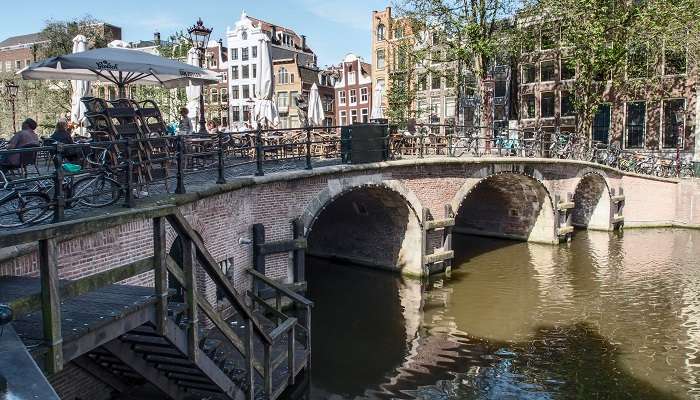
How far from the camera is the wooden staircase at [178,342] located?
157 inches

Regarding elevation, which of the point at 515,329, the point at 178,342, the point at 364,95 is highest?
the point at 364,95

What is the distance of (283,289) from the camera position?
31.2ft

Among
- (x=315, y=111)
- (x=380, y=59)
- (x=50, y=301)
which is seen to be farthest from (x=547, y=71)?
A: (x=50, y=301)

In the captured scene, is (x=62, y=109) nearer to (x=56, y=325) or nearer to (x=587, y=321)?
(x=587, y=321)

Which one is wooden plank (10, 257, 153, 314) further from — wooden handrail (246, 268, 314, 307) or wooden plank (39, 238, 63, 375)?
wooden handrail (246, 268, 314, 307)

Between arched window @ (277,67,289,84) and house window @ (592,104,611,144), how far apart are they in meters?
26.6

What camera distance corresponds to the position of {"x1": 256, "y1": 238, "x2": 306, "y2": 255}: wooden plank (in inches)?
448

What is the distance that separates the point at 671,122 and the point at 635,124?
192cm

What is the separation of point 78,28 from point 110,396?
45189 millimetres

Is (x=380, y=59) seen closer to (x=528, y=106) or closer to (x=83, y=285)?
(x=528, y=106)

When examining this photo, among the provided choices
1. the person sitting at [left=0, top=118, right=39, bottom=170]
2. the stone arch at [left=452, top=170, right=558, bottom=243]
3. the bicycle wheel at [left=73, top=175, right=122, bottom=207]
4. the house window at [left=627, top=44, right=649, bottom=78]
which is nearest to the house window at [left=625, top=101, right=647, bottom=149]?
the house window at [left=627, top=44, right=649, bottom=78]

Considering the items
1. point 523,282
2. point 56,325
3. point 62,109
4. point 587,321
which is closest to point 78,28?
point 62,109

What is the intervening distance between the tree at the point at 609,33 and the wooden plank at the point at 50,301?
25.2m

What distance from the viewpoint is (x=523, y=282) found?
52.1 feet
